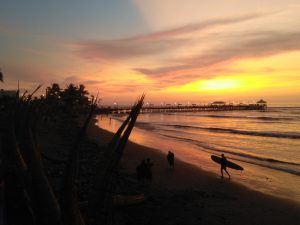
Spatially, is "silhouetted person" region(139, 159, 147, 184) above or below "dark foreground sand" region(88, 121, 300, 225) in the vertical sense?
above

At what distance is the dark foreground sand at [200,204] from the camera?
8.93 m

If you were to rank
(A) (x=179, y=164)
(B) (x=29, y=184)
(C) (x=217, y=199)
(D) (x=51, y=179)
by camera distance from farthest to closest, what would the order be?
(A) (x=179, y=164) → (C) (x=217, y=199) → (D) (x=51, y=179) → (B) (x=29, y=184)

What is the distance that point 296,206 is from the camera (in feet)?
40.3

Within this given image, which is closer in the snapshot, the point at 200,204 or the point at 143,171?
the point at 200,204

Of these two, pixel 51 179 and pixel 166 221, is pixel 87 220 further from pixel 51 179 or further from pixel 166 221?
pixel 51 179

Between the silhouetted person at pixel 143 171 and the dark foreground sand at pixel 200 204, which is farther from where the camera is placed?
the silhouetted person at pixel 143 171

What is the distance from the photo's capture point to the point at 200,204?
36.1ft

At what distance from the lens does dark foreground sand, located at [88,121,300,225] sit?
29.3 ft

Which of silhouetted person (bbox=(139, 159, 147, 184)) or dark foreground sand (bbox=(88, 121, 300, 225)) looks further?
silhouetted person (bbox=(139, 159, 147, 184))

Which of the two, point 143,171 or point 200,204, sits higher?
point 143,171

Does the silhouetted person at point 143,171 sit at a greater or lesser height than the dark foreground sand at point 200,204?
greater

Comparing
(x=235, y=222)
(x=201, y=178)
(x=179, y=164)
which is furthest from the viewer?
(x=179, y=164)

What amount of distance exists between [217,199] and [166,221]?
417 cm

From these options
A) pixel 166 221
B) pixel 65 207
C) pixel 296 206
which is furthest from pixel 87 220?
pixel 296 206
